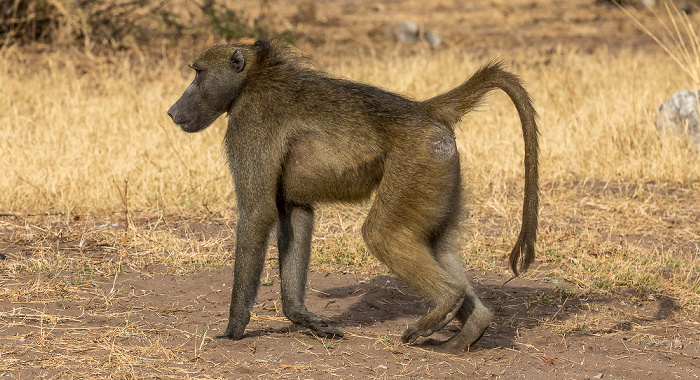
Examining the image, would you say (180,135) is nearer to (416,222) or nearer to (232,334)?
(232,334)

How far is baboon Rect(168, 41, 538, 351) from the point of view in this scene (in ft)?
12.5

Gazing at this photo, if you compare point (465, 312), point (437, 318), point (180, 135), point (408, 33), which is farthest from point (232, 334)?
point (408, 33)

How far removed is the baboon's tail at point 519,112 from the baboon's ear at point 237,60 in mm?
864

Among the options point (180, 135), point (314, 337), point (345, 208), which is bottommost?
point (314, 337)

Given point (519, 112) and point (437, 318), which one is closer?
point (437, 318)

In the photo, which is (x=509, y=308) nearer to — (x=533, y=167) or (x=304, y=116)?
(x=533, y=167)

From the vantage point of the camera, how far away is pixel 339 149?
154 inches

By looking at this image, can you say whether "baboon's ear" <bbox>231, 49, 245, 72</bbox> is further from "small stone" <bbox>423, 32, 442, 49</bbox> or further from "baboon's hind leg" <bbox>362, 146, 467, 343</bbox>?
"small stone" <bbox>423, 32, 442, 49</bbox>

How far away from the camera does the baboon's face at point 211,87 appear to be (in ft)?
13.5

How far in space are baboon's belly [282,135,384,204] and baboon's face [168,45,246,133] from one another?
441 mm

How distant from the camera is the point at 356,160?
3891mm

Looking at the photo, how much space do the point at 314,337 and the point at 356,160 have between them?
906mm

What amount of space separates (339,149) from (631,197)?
3.58m

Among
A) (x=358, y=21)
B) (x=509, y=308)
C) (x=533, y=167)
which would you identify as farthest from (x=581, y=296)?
(x=358, y=21)
